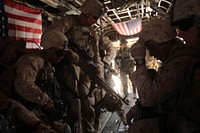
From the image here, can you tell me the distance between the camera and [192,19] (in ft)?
5.88

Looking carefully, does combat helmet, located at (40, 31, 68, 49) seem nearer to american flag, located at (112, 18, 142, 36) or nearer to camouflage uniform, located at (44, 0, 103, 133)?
camouflage uniform, located at (44, 0, 103, 133)

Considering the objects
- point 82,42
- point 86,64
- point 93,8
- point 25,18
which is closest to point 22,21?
point 25,18

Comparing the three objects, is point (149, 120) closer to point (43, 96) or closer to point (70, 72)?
point (43, 96)

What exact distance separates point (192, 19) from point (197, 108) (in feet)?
2.27

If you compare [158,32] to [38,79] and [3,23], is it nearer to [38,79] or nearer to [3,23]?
[38,79]

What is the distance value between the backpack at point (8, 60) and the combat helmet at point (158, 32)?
5.61 feet

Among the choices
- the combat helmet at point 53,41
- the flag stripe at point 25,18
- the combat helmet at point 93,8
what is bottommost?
the combat helmet at point 53,41

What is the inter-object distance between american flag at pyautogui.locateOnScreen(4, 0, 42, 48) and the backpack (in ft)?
7.59

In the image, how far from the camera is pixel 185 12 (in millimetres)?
1785

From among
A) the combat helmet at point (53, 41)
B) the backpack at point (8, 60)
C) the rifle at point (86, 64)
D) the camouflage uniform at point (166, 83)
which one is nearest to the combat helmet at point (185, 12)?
the camouflage uniform at point (166, 83)

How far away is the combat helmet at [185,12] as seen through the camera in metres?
1.76

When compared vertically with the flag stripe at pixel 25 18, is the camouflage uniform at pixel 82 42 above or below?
below

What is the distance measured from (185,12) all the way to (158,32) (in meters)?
0.44

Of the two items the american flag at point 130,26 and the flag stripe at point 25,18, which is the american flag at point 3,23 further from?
the american flag at point 130,26
